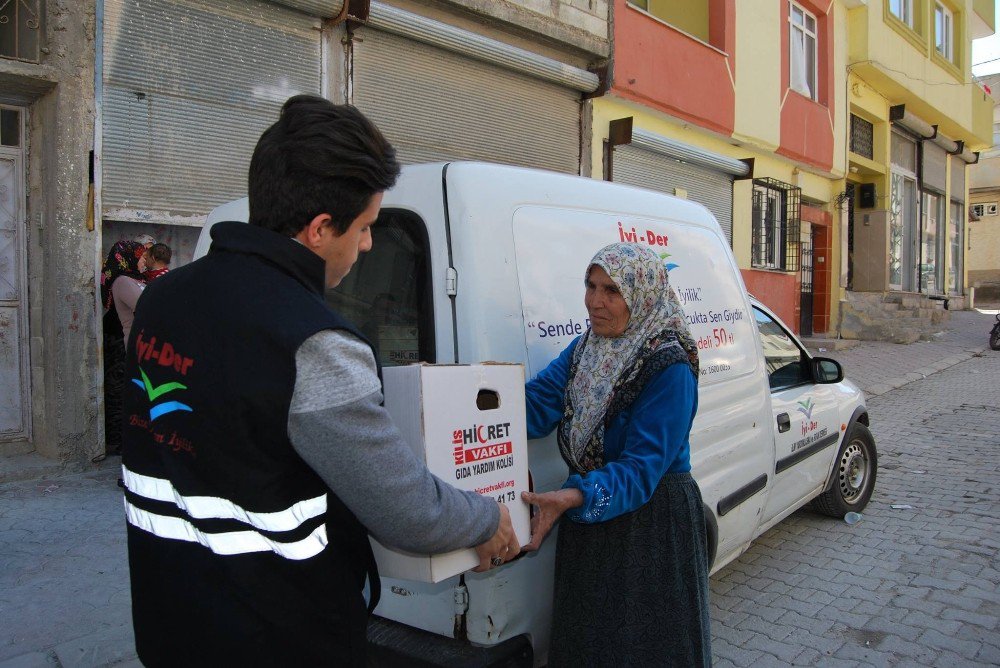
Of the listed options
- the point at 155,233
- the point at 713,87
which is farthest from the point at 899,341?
the point at 155,233

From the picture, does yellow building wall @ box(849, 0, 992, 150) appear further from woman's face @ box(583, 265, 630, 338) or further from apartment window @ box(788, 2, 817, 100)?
woman's face @ box(583, 265, 630, 338)

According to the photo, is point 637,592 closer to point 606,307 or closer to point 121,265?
point 606,307

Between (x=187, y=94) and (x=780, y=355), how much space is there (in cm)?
520

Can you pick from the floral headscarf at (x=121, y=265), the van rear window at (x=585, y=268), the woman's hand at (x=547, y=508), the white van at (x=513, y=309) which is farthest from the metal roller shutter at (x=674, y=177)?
the woman's hand at (x=547, y=508)

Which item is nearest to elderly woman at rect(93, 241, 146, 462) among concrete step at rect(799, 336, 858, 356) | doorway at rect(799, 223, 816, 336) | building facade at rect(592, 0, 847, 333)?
building facade at rect(592, 0, 847, 333)

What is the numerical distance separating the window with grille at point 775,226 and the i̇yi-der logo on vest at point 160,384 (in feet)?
44.2

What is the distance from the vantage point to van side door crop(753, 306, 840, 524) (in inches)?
153

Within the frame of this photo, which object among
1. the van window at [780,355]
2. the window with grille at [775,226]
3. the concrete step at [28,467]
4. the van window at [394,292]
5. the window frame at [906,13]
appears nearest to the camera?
the van window at [394,292]

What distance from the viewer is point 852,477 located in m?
5.21

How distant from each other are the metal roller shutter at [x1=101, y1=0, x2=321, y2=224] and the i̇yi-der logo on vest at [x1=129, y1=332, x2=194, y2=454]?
5.13 m

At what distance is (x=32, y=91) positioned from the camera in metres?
5.47

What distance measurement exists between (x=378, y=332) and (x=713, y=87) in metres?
11.2

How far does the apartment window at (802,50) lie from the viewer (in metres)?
14.8

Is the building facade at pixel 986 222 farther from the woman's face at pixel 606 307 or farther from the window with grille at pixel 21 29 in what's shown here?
the woman's face at pixel 606 307
